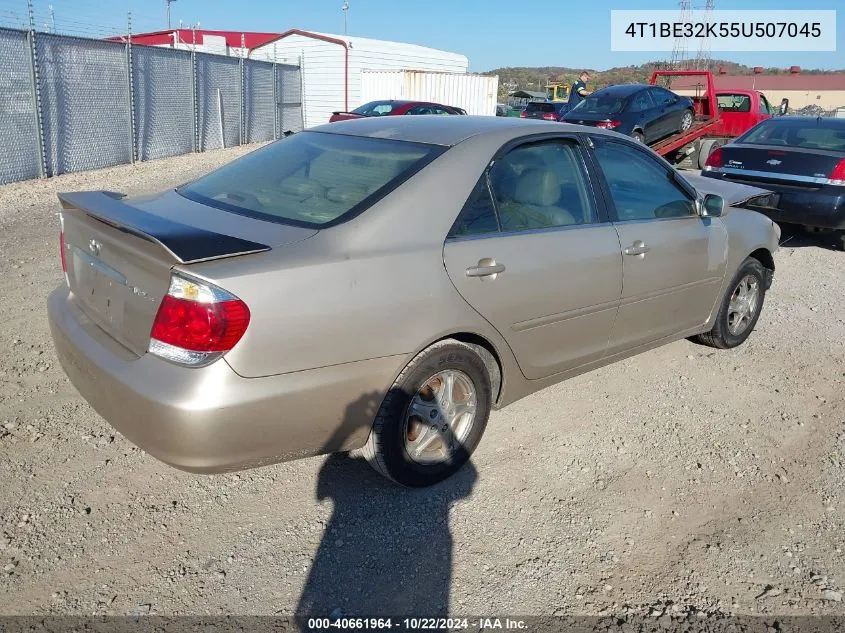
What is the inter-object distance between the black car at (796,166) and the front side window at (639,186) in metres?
3.97

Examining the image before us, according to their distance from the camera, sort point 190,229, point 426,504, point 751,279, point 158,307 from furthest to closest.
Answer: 1. point 751,279
2. point 426,504
3. point 190,229
4. point 158,307

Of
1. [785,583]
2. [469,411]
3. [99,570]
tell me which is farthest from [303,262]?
[785,583]

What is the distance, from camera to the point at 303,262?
268 cm

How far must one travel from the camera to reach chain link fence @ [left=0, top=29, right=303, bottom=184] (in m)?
11.0

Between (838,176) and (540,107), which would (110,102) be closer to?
(540,107)

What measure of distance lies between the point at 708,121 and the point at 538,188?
13.9 meters

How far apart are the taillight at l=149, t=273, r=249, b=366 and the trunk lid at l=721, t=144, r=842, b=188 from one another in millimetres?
7877

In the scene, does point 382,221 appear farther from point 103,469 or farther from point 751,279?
point 751,279

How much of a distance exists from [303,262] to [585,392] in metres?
2.40

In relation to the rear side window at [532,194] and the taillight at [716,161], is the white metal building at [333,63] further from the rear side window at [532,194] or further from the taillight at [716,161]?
the rear side window at [532,194]

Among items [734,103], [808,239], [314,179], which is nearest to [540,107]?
[734,103]

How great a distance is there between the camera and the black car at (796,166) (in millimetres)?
8141

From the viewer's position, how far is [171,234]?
2676 millimetres

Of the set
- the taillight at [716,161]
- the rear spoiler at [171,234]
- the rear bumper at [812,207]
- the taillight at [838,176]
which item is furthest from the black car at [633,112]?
the rear spoiler at [171,234]
